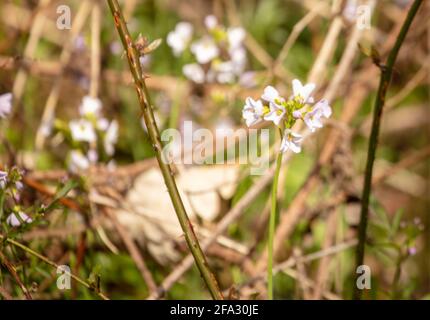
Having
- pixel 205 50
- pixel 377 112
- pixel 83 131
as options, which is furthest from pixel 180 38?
pixel 377 112

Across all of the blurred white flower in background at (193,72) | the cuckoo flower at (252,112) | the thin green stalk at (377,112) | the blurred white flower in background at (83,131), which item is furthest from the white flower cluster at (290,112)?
the blurred white flower in background at (193,72)

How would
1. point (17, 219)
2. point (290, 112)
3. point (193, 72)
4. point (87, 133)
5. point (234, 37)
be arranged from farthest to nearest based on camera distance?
1. point (193, 72)
2. point (234, 37)
3. point (87, 133)
4. point (17, 219)
5. point (290, 112)

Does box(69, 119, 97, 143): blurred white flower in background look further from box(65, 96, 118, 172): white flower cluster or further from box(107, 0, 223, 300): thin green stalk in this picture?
box(107, 0, 223, 300): thin green stalk

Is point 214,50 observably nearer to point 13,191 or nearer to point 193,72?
point 193,72

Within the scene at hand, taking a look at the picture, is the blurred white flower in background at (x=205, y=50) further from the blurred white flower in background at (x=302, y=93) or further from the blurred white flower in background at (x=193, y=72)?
the blurred white flower in background at (x=302, y=93)
